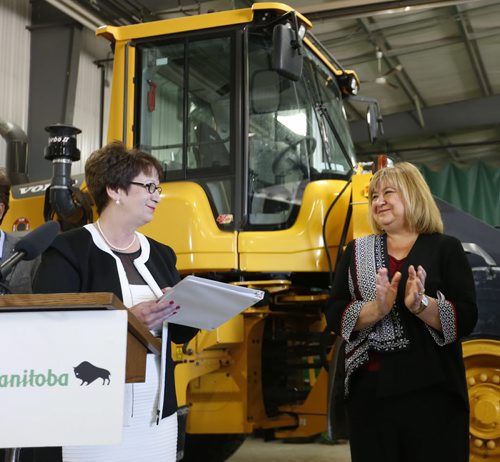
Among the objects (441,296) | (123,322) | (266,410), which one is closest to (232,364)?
(266,410)

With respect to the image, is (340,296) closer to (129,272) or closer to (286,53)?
(129,272)

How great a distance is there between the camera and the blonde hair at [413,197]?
7.30 ft

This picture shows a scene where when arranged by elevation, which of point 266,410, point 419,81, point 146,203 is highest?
point 419,81

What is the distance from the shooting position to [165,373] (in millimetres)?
1906

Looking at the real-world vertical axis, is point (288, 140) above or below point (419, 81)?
below

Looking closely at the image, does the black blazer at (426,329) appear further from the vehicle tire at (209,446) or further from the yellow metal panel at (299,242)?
the vehicle tire at (209,446)

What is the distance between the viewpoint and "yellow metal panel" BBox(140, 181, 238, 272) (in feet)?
12.4

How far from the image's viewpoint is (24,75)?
8109mm

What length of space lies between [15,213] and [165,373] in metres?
3.00

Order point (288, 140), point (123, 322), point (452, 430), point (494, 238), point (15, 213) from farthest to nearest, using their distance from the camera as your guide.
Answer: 1. point (15, 213)
2. point (288, 140)
3. point (494, 238)
4. point (452, 430)
5. point (123, 322)

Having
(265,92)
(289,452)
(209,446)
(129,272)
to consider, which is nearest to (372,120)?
(265,92)

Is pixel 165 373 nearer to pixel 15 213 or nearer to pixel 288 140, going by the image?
pixel 288 140

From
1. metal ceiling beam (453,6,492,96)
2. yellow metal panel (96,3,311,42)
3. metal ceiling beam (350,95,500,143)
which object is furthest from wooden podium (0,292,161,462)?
metal ceiling beam (350,95,500,143)

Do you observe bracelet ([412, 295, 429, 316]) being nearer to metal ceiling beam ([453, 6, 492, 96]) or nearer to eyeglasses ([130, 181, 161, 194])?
eyeglasses ([130, 181, 161, 194])
